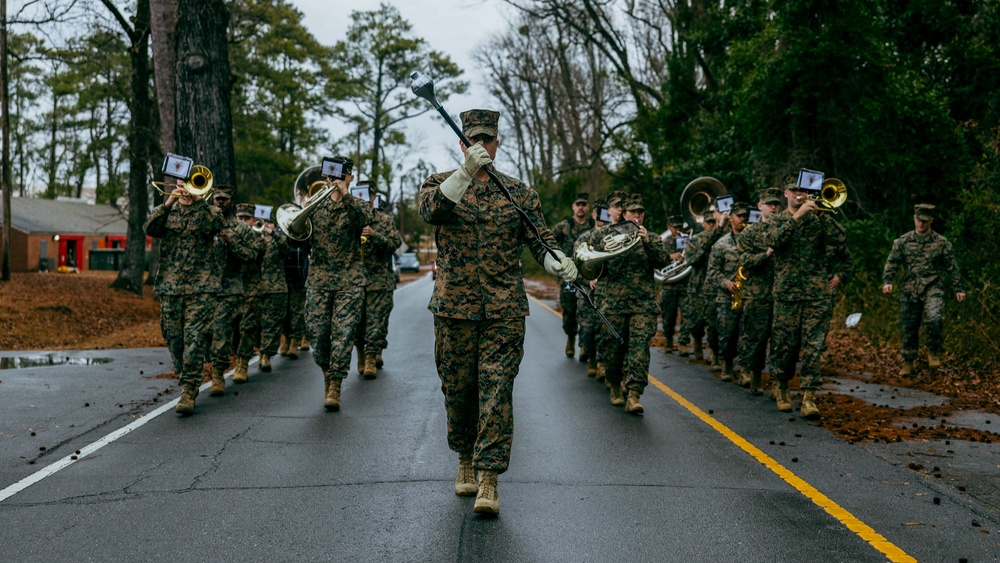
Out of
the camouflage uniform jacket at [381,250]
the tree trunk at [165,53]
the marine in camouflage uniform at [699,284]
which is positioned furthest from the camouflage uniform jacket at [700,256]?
the tree trunk at [165,53]

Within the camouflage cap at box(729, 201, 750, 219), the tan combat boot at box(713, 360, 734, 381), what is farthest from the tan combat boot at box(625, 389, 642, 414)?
the camouflage cap at box(729, 201, 750, 219)

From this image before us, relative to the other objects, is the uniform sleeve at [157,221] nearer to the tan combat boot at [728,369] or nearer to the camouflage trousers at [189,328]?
the camouflage trousers at [189,328]

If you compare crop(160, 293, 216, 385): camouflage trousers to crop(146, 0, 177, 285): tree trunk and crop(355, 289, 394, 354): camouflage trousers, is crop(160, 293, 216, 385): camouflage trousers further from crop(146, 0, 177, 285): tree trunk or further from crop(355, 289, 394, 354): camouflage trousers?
crop(146, 0, 177, 285): tree trunk

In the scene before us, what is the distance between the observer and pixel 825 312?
8.38m

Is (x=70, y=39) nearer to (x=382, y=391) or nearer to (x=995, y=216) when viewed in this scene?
(x=382, y=391)

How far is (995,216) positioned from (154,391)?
1138 cm

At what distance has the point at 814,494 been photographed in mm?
5695

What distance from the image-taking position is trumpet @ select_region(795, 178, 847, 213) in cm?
816

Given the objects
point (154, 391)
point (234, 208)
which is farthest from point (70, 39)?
point (154, 391)

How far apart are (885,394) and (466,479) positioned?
20.2ft

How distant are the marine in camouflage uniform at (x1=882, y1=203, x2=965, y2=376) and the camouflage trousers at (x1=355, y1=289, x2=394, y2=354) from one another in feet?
20.9

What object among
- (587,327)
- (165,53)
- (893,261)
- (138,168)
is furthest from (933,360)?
(138,168)

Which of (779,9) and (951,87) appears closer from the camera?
(951,87)

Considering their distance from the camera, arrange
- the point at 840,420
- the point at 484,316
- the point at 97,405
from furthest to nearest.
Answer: the point at 97,405 < the point at 840,420 < the point at 484,316
